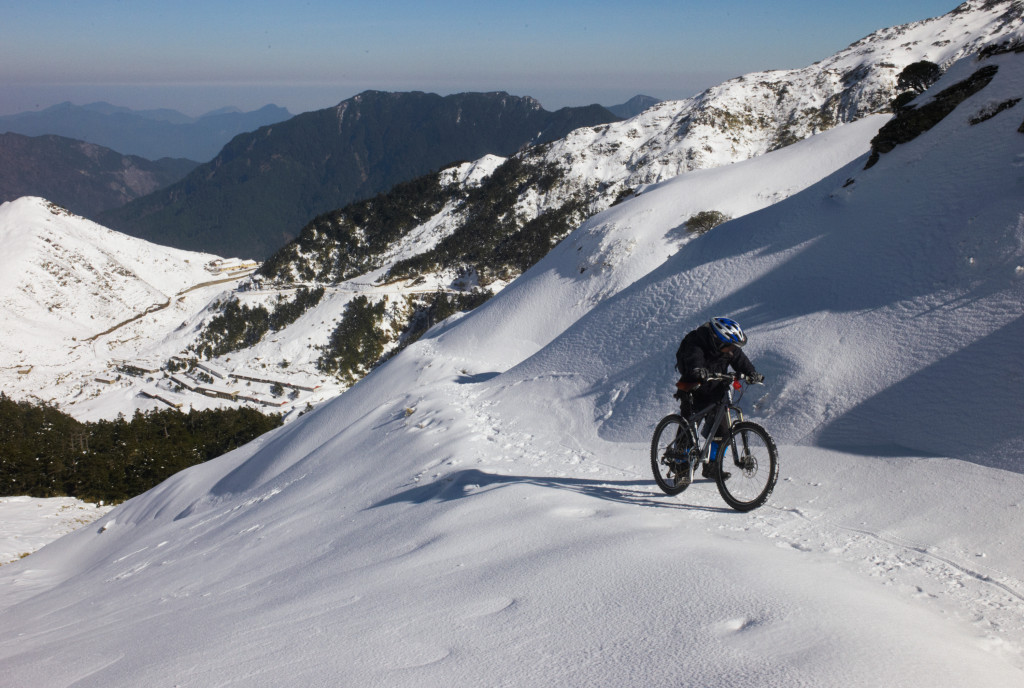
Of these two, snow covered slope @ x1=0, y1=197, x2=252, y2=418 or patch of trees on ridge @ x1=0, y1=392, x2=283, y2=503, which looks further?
snow covered slope @ x1=0, y1=197, x2=252, y2=418

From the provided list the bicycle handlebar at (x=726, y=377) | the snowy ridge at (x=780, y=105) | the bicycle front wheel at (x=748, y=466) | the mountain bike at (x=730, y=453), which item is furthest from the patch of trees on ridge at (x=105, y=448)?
the snowy ridge at (x=780, y=105)

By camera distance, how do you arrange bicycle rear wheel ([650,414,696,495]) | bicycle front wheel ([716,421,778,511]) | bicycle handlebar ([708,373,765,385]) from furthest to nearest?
bicycle rear wheel ([650,414,696,495]) < bicycle handlebar ([708,373,765,385]) < bicycle front wheel ([716,421,778,511])

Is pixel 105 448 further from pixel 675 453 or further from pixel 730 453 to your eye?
pixel 730 453

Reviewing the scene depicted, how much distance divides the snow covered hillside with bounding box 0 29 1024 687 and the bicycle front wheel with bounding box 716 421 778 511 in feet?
0.83

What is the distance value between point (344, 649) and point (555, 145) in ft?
590

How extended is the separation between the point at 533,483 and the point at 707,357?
369 cm

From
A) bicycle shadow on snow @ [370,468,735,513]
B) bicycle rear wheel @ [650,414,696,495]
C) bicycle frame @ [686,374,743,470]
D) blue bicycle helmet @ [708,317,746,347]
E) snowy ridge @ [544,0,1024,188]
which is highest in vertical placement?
snowy ridge @ [544,0,1024,188]

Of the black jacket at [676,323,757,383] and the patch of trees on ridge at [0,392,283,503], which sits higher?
the black jacket at [676,323,757,383]

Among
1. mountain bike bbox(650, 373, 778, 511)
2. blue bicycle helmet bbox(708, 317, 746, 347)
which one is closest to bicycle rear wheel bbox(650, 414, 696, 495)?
mountain bike bbox(650, 373, 778, 511)

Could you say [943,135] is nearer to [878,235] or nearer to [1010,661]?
[878,235]

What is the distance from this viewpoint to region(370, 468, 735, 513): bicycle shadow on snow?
877cm

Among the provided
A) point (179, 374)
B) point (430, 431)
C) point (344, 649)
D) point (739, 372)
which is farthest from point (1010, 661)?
point (179, 374)

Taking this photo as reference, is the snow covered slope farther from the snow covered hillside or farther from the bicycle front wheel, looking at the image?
the bicycle front wheel

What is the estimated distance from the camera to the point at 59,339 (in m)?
145
